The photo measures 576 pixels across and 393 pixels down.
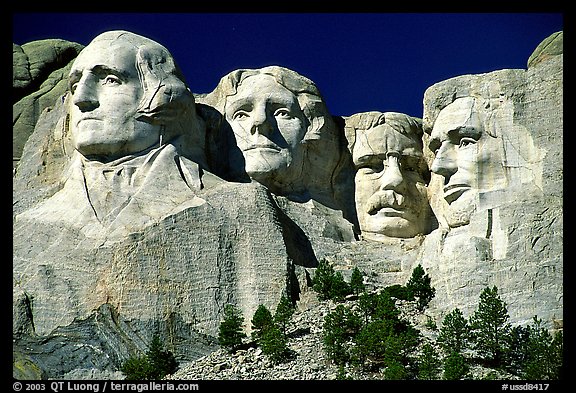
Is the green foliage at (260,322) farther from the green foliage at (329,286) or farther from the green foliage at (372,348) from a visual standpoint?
the green foliage at (372,348)

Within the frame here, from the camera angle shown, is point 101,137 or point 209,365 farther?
point 101,137

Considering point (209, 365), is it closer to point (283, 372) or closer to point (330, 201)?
point (283, 372)

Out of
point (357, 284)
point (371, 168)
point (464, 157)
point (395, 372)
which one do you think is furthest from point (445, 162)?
point (395, 372)

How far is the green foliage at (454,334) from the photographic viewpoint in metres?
36.9

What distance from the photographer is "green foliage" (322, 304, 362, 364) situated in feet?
120

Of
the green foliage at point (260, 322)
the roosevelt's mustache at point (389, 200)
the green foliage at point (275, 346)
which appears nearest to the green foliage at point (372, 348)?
the green foliage at point (275, 346)

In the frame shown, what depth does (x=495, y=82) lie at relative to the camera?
133ft

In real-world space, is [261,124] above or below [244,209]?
above

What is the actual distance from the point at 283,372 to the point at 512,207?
4948 millimetres

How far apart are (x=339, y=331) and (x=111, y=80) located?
6314 millimetres

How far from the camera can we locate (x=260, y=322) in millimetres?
37562

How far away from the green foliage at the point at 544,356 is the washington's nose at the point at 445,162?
466cm

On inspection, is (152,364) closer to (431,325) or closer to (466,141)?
(431,325)
